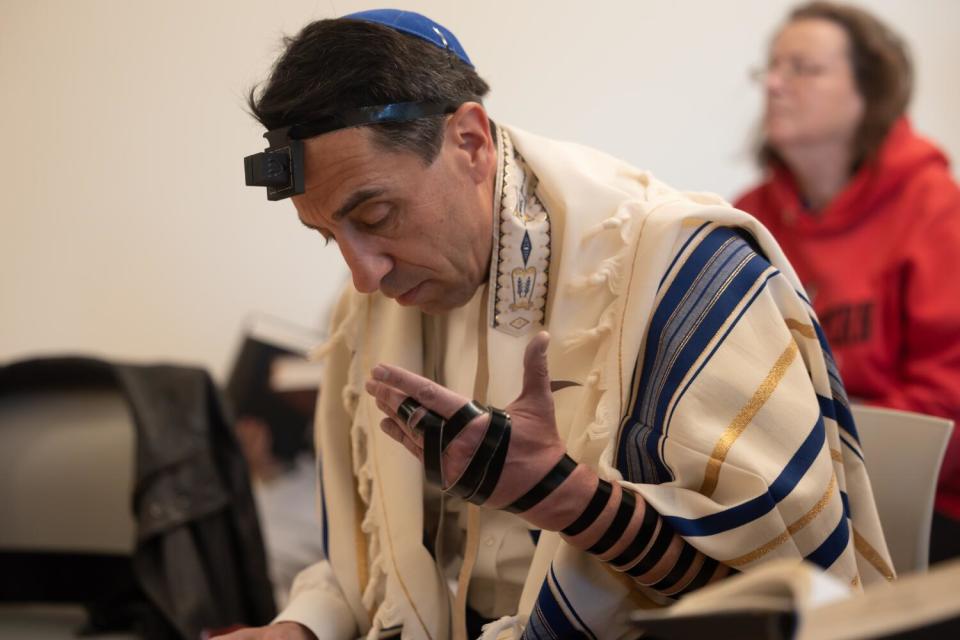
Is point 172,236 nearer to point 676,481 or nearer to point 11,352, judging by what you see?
point 11,352

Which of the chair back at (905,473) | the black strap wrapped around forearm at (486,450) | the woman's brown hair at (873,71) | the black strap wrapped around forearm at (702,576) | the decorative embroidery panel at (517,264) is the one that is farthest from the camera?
the woman's brown hair at (873,71)

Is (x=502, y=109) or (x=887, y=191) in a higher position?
(x=502, y=109)

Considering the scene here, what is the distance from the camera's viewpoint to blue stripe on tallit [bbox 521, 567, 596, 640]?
3.09 feet

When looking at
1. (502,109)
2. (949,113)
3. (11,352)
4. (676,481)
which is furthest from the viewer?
(949,113)

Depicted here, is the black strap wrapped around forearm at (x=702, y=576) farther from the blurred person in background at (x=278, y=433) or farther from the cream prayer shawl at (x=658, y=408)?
the blurred person in background at (x=278, y=433)

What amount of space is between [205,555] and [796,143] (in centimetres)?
155

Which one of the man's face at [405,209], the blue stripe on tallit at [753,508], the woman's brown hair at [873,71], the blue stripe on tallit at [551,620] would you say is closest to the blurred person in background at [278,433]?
the man's face at [405,209]

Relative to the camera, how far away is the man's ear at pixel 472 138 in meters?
1.04

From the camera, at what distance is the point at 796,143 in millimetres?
2227

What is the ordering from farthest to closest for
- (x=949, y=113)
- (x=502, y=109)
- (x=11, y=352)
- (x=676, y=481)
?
1. (x=949, y=113)
2. (x=11, y=352)
3. (x=502, y=109)
4. (x=676, y=481)

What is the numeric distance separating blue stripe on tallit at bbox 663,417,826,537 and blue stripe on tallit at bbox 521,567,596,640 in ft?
0.44

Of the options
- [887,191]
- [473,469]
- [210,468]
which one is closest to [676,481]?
[473,469]

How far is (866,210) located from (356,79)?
4.90ft

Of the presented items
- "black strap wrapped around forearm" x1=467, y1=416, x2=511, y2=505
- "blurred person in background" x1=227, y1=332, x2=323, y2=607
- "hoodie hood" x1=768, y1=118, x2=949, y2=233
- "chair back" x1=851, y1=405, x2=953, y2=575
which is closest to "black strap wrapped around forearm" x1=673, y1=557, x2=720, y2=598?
"black strap wrapped around forearm" x1=467, y1=416, x2=511, y2=505
